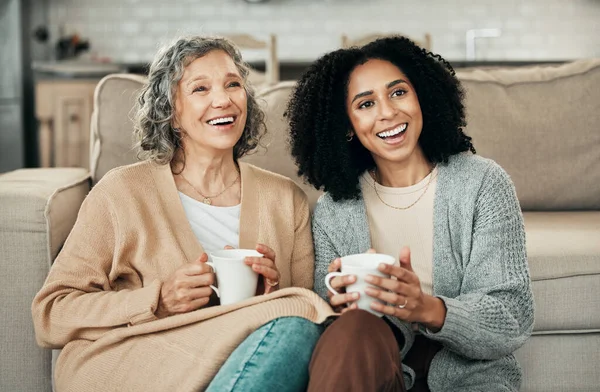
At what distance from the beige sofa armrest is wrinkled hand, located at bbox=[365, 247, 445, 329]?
87 centimetres

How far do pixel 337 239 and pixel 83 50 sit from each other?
14.3 ft

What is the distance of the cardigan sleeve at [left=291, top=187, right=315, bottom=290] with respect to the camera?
5.73ft

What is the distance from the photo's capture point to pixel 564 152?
2.41 meters

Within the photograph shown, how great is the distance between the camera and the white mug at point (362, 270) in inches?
48.4

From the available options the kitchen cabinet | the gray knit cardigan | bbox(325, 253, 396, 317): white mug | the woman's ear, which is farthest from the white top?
the kitchen cabinet

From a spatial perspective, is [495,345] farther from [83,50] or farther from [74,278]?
[83,50]

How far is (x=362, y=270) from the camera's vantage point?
4.02 feet

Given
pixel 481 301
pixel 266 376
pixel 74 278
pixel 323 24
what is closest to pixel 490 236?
pixel 481 301

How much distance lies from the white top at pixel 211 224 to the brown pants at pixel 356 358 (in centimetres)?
49

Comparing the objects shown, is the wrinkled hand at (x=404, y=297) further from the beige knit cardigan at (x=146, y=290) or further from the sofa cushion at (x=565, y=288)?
the sofa cushion at (x=565, y=288)

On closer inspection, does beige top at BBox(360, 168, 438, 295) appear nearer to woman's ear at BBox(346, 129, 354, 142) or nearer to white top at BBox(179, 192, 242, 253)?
woman's ear at BBox(346, 129, 354, 142)

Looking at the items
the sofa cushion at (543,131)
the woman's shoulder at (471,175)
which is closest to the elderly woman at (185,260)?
the woman's shoulder at (471,175)

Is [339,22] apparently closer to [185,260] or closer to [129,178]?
[129,178]

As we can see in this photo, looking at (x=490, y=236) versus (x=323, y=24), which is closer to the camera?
(x=490, y=236)
